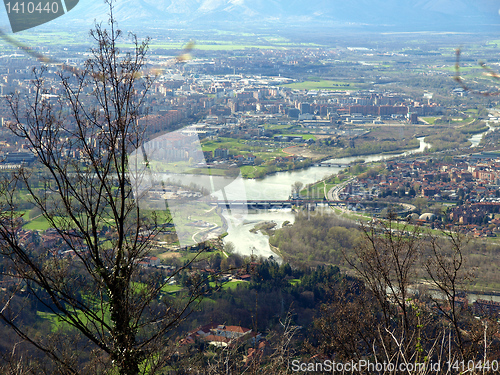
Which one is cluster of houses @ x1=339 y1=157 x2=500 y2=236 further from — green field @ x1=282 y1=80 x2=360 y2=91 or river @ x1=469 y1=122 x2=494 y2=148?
green field @ x1=282 y1=80 x2=360 y2=91

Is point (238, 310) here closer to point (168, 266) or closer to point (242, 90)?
point (168, 266)

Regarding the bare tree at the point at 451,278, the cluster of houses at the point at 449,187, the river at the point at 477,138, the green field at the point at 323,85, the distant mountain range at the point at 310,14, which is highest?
the distant mountain range at the point at 310,14

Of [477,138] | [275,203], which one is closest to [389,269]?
[275,203]

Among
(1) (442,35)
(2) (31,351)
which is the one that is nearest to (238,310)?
(2) (31,351)

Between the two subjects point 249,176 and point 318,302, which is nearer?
point 318,302

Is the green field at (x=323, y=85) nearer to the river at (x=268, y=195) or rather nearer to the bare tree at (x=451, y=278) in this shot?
→ the river at (x=268, y=195)

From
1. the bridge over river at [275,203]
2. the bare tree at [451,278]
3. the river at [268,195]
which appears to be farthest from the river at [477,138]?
the bare tree at [451,278]

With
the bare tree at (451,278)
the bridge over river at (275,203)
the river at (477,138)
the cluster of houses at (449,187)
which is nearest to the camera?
the bare tree at (451,278)
